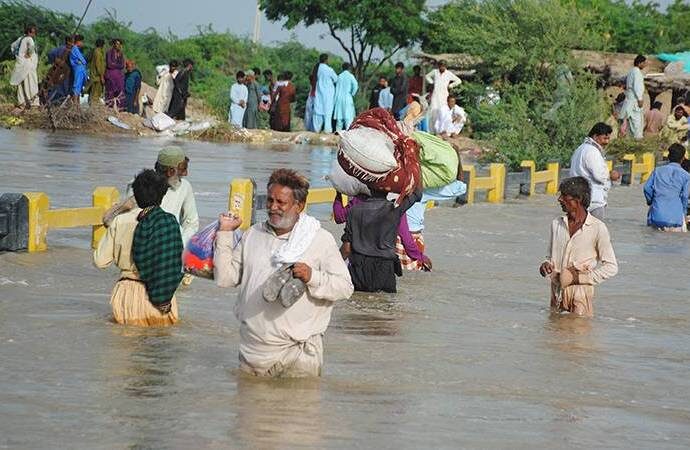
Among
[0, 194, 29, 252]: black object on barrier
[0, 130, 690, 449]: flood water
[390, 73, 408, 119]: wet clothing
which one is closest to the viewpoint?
[0, 130, 690, 449]: flood water

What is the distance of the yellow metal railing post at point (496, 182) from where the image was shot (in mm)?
21609

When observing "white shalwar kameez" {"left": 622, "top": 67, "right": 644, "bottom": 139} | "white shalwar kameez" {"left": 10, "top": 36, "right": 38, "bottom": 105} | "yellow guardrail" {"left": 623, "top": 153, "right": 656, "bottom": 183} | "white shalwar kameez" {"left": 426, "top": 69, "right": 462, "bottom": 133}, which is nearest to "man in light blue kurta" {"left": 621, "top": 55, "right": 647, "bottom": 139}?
"white shalwar kameez" {"left": 622, "top": 67, "right": 644, "bottom": 139}

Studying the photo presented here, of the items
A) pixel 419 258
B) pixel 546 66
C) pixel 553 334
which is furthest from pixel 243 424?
pixel 546 66

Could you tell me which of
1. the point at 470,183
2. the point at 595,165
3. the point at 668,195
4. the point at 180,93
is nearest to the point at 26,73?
the point at 180,93

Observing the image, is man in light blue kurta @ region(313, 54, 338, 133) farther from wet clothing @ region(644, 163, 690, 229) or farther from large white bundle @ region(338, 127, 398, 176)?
large white bundle @ region(338, 127, 398, 176)

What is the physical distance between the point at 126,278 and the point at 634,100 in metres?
21.6

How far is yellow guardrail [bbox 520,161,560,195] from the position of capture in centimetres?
2277

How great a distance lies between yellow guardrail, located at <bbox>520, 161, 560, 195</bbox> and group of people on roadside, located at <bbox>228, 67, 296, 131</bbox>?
38.8 feet

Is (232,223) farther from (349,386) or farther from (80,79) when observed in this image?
(80,79)

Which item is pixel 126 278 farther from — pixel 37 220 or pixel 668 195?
pixel 668 195

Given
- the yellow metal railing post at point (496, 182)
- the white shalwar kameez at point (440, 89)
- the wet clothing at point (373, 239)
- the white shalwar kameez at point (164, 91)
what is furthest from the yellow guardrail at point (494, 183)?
the white shalwar kameez at point (164, 91)

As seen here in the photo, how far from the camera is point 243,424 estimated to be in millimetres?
7203

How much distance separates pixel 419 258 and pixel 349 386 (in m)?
5.19

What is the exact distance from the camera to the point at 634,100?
2975cm
